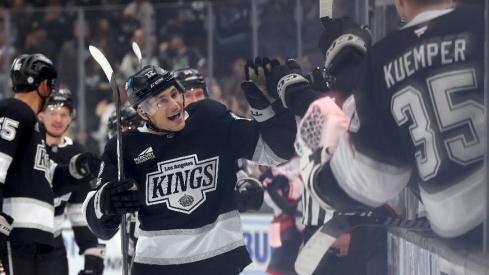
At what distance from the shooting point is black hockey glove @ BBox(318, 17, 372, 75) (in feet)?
6.47

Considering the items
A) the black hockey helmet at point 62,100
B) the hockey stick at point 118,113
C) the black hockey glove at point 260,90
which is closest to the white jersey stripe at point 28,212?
the hockey stick at point 118,113

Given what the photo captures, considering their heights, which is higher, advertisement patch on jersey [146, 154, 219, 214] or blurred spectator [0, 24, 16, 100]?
blurred spectator [0, 24, 16, 100]

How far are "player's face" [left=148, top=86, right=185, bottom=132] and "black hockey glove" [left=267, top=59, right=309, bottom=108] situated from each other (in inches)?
16.3

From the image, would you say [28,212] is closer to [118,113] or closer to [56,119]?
[118,113]

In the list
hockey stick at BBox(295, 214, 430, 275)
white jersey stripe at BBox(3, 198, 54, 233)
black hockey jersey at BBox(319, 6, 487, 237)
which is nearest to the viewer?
black hockey jersey at BBox(319, 6, 487, 237)

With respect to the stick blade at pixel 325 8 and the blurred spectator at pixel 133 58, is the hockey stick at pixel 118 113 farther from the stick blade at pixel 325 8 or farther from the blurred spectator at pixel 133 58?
the blurred spectator at pixel 133 58

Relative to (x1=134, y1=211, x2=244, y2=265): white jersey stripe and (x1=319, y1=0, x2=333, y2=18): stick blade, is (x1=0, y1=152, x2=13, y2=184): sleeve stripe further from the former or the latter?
(x1=319, y1=0, x2=333, y2=18): stick blade

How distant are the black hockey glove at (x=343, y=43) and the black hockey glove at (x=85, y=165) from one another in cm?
179

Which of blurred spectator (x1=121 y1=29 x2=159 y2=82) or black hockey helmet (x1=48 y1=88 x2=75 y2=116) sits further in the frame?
blurred spectator (x1=121 y1=29 x2=159 y2=82)

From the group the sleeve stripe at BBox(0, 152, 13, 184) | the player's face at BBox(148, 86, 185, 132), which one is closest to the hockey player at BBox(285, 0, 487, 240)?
the player's face at BBox(148, 86, 185, 132)

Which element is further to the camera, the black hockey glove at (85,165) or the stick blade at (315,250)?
the black hockey glove at (85,165)

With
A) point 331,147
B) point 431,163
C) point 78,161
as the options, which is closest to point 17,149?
point 78,161

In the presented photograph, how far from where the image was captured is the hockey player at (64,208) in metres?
3.79

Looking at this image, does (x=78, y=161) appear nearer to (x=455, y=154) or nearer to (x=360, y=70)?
(x=360, y=70)
